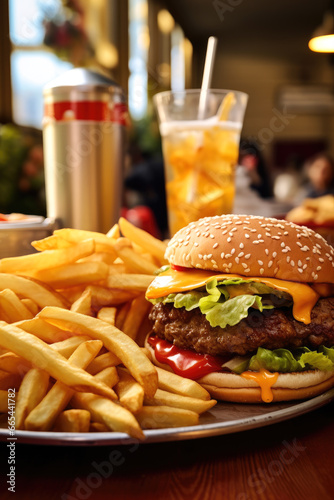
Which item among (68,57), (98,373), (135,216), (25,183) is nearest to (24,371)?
(98,373)

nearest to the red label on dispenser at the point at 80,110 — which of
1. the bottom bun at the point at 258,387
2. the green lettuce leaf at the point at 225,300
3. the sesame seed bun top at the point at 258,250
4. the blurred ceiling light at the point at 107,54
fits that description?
the sesame seed bun top at the point at 258,250

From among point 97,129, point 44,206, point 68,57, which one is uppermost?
point 68,57

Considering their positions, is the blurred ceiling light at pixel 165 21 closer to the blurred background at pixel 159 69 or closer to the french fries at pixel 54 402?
the blurred background at pixel 159 69

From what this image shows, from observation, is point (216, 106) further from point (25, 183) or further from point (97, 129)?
point (25, 183)

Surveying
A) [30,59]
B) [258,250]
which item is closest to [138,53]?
[30,59]

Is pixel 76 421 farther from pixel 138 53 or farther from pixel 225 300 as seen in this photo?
pixel 138 53

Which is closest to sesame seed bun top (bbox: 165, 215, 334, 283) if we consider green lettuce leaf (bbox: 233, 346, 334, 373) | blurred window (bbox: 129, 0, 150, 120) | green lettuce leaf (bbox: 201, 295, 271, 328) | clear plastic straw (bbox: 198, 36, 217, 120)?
green lettuce leaf (bbox: 201, 295, 271, 328)

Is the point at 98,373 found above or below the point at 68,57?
below
